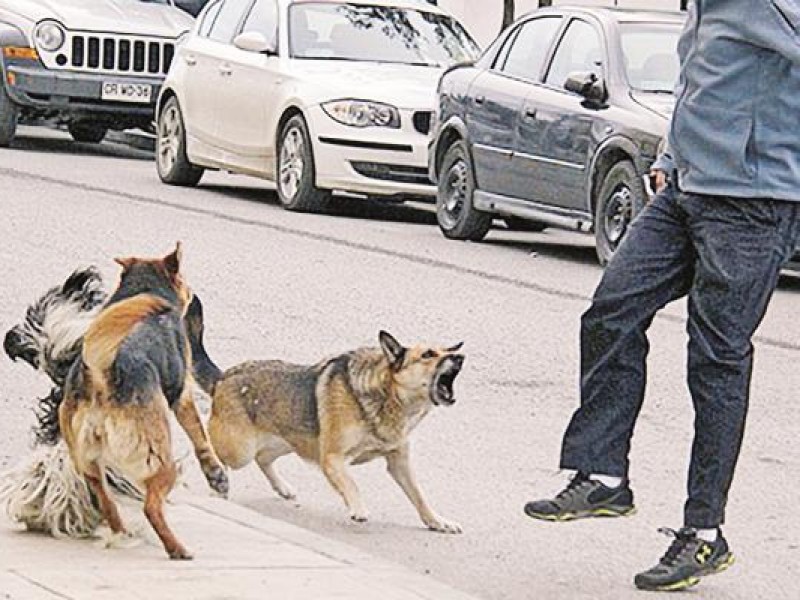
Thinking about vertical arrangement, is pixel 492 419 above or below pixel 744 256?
below

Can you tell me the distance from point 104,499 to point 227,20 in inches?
534

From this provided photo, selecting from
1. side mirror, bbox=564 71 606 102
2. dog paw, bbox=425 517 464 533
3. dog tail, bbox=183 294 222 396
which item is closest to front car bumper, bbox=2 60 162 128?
side mirror, bbox=564 71 606 102

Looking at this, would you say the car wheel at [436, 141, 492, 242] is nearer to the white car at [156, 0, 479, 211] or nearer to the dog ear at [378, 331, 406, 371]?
the white car at [156, 0, 479, 211]

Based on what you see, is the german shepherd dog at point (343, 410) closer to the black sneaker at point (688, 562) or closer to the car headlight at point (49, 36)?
the black sneaker at point (688, 562)

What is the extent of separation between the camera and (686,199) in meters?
6.87

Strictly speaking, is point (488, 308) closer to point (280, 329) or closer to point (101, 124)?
point (280, 329)

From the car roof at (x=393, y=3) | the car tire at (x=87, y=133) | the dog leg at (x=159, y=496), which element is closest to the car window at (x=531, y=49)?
the car roof at (x=393, y=3)

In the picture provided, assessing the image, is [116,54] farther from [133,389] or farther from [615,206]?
[133,389]

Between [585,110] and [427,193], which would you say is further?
[427,193]

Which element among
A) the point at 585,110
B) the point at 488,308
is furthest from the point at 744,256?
the point at 585,110

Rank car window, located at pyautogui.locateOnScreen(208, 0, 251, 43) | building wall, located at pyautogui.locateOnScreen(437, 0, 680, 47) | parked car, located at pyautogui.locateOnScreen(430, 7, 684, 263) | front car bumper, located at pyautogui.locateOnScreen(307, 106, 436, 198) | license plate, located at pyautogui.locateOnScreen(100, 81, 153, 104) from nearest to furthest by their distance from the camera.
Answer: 1. parked car, located at pyautogui.locateOnScreen(430, 7, 684, 263)
2. front car bumper, located at pyautogui.locateOnScreen(307, 106, 436, 198)
3. car window, located at pyautogui.locateOnScreen(208, 0, 251, 43)
4. license plate, located at pyautogui.locateOnScreen(100, 81, 153, 104)
5. building wall, located at pyautogui.locateOnScreen(437, 0, 680, 47)

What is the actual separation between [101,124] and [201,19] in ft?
8.44

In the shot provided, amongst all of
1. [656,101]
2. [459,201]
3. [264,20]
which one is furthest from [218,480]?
[264,20]

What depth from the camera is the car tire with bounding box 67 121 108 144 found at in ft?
79.2
